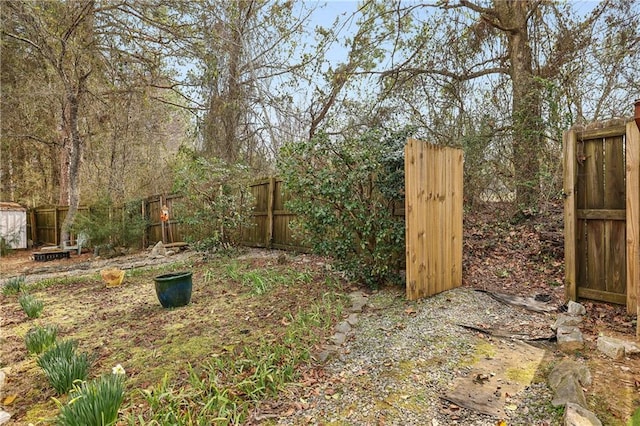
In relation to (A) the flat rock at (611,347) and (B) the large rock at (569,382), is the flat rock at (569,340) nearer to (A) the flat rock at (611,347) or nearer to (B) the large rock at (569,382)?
(A) the flat rock at (611,347)

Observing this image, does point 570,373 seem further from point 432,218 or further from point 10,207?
point 10,207

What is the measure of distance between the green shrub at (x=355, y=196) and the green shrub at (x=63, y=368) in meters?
2.51

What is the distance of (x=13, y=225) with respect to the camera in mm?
12211

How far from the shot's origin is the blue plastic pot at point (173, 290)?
12.2 feet

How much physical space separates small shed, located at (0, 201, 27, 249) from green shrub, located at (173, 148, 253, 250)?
938cm

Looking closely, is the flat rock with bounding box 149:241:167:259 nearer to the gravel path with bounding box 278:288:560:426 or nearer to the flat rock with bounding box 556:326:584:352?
the gravel path with bounding box 278:288:560:426

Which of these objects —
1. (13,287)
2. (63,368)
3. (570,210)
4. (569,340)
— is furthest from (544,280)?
(13,287)

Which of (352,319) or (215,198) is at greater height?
(215,198)

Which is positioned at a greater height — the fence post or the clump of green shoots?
the fence post

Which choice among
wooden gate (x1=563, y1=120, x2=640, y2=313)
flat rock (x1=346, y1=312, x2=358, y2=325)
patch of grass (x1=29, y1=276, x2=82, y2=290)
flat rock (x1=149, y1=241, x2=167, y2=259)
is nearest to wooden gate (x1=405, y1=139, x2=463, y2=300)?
flat rock (x1=346, y1=312, x2=358, y2=325)

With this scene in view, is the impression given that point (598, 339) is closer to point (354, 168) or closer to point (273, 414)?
point (273, 414)

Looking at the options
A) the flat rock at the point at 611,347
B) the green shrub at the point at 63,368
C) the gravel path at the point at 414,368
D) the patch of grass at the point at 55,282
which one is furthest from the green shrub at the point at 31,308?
the flat rock at the point at 611,347

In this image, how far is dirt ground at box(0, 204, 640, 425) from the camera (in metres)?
1.82

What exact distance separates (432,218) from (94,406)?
10.2 ft
